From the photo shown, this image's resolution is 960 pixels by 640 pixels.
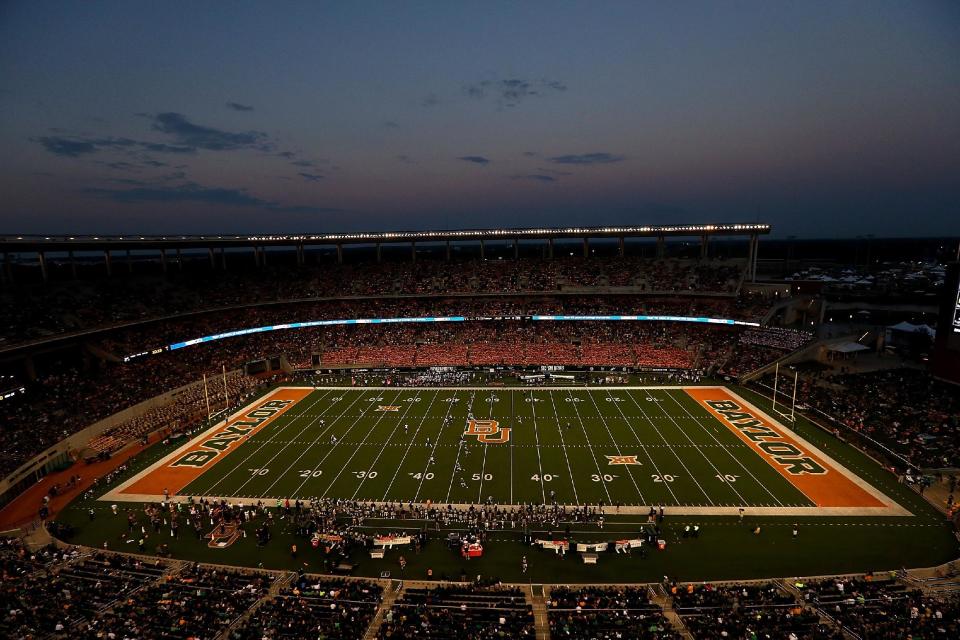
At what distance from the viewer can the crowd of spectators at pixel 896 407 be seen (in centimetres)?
→ 2725

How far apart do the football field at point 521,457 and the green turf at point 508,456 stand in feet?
0.31

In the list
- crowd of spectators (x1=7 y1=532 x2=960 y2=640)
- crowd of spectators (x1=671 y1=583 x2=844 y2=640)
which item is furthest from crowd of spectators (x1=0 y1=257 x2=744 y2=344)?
crowd of spectators (x1=671 y1=583 x2=844 y2=640)

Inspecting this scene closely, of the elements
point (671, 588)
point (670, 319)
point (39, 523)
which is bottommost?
point (39, 523)

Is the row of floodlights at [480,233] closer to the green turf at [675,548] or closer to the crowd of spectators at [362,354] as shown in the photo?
the crowd of spectators at [362,354]

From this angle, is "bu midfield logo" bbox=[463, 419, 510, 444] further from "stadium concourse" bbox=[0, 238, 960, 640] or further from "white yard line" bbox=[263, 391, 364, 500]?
"white yard line" bbox=[263, 391, 364, 500]

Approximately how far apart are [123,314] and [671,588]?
45.9 meters

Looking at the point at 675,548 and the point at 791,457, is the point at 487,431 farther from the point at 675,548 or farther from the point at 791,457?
the point at 791,457

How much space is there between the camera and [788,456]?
93.3 feet

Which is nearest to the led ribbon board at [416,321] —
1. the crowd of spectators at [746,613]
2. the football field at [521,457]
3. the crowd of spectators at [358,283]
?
the crowd of spectators at [358,283]

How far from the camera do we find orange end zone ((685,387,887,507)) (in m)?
24.0

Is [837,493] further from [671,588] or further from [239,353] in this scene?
[239,353]

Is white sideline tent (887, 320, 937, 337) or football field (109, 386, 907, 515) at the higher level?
white sideline tent (887, 320, 937, 337)

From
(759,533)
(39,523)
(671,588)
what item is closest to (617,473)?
(759,533)

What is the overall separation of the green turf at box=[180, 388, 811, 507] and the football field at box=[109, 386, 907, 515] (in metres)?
0.10
